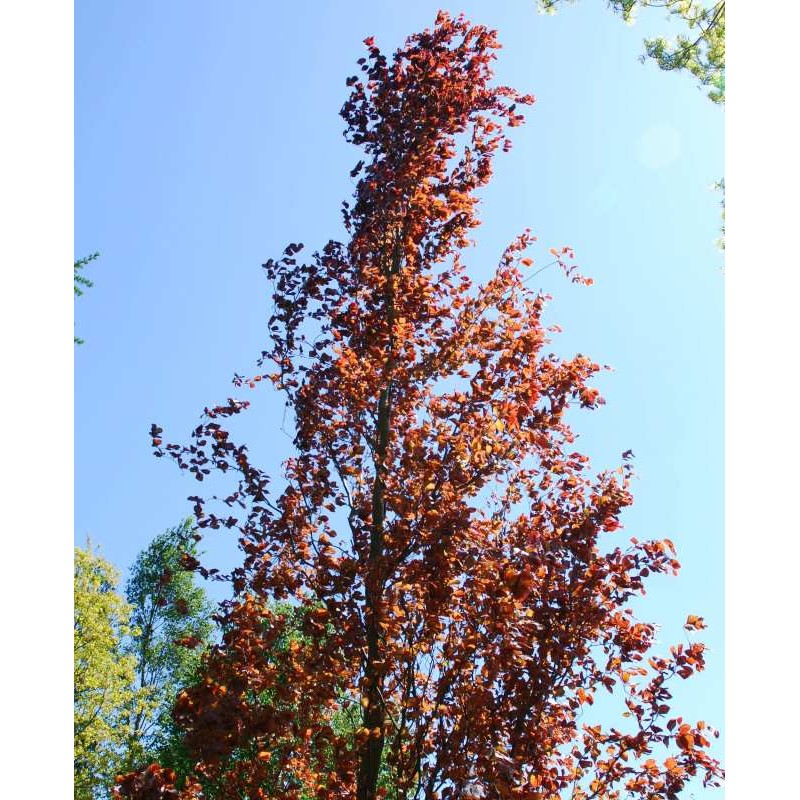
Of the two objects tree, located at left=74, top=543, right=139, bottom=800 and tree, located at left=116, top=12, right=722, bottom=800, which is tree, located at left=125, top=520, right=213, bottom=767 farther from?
tree, located at left=116, top=12, right=722, bottom=800

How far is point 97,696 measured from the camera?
17719 mm

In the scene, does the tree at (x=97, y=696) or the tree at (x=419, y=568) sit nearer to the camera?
the tree at (x=419, y=568)

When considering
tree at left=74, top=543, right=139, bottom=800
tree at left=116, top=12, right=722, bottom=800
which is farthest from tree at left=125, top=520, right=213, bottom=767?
tree at left=116, top=12, right=722, bottom=800

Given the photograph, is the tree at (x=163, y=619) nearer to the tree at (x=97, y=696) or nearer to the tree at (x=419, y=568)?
the tree at (x=97, y=696)

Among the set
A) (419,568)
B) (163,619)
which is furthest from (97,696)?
(419,568)

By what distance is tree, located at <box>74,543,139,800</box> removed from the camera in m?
17.1

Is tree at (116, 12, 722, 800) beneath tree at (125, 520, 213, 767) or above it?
beneath

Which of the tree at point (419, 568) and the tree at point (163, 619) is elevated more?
the tree at point (163, 619)

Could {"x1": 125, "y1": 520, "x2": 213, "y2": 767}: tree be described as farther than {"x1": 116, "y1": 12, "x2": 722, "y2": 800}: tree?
Yes

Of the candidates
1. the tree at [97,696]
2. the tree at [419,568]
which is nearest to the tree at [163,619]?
the tree at [97,696]

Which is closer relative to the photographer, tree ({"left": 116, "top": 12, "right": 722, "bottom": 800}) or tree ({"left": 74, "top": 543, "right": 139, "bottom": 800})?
tree ({"left": 116, "top": 12, "right": 722, "bottom": 800})

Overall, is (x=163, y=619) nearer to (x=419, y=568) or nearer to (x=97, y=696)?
(x=97, y=696)

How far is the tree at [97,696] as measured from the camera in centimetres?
1706
